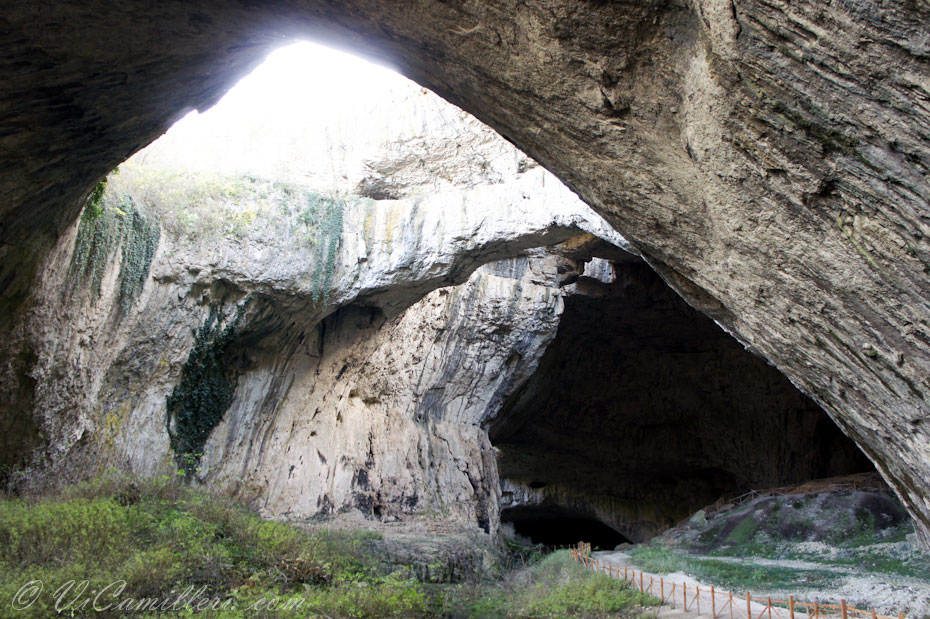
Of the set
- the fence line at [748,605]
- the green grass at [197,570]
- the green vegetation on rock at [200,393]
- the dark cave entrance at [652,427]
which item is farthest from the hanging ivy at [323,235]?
the dark cave entrance at [652,427]

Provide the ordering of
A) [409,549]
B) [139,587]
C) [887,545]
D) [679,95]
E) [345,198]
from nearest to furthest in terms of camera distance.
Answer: [679,95] < [139,587] < [409,549] < [887,545] < [345,198]

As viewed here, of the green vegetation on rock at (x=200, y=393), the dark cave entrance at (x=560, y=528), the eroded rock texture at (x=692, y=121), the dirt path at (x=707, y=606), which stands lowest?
the dark cave entrance at (x=560, y=528)

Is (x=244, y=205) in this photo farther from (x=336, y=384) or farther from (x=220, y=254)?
(x=336, y=384)

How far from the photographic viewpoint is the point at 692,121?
16.0 ft

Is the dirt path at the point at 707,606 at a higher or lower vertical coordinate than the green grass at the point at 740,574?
higher

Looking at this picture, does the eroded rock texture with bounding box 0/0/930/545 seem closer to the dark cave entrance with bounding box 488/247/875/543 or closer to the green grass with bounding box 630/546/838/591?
the green grass with bounding box 630/546/838/591

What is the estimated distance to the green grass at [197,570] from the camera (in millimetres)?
5898

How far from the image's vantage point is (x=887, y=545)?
14055 millimetres

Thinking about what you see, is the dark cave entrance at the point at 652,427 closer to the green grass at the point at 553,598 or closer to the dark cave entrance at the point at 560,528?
the dark cave entrance at the point at 560,528

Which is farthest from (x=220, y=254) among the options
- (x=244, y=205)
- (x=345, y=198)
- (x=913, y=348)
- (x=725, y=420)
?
(x=725, y=420)

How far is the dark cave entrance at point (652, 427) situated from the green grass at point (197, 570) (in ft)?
39.4

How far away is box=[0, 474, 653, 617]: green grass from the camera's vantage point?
5898 millimetres

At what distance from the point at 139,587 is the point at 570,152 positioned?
639 cm

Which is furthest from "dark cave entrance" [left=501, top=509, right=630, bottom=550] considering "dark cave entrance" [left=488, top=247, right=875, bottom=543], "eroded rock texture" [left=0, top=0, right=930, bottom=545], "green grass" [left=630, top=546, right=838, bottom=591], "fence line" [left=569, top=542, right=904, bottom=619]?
"eroded rock texture" [left=0, top=0, right=930, bottom=545]
